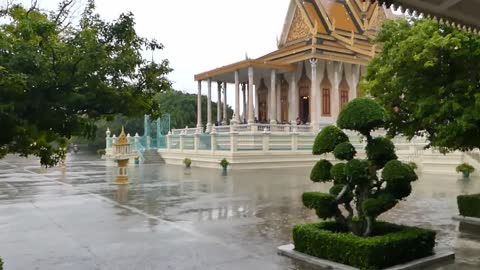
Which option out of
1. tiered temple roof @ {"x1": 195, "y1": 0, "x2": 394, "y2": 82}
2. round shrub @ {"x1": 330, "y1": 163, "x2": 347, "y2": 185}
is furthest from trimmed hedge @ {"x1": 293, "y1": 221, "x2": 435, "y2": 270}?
tiered temple roof @ {"x1": 195, "y1": 0, "x2": 394, "y2": 82}

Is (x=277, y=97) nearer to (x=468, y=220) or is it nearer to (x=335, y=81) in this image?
(x=335, y=81)

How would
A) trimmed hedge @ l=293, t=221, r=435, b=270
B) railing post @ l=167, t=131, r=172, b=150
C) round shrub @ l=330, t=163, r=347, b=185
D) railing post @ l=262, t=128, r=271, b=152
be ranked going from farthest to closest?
railing post @ l=167, t=131, r=172, b=150
railing post @ l=262, t=128, r=271, b=152
round shrub @ l=330, t=163, r=347, b=185
trimmed hedge @ l=293, t=221, r=435, b=270

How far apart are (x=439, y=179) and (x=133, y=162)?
789 inches

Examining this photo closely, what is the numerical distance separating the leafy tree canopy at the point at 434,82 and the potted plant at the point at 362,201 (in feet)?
6.44

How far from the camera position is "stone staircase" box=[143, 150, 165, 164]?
3344cm

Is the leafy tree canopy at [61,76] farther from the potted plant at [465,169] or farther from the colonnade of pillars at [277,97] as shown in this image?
the colonnade of pillars at [277,97]

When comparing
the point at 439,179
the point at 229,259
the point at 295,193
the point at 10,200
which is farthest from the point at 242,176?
the point at 229,259

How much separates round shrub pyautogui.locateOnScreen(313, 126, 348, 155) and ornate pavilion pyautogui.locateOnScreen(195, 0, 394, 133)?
22.8 meters

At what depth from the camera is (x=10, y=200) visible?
547 inches

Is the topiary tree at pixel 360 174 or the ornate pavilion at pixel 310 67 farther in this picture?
the ornate pavilion at pixel 310 67

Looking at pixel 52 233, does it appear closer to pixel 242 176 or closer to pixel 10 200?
pixel 10 200

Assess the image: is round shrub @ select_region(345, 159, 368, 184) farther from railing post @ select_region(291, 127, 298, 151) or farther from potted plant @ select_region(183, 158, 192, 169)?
potted plant @ select_region(183, 158, 192, 169)

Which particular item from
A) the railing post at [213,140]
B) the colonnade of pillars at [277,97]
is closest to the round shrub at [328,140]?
the railing post at [213,140]

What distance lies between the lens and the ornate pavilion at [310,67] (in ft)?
102
